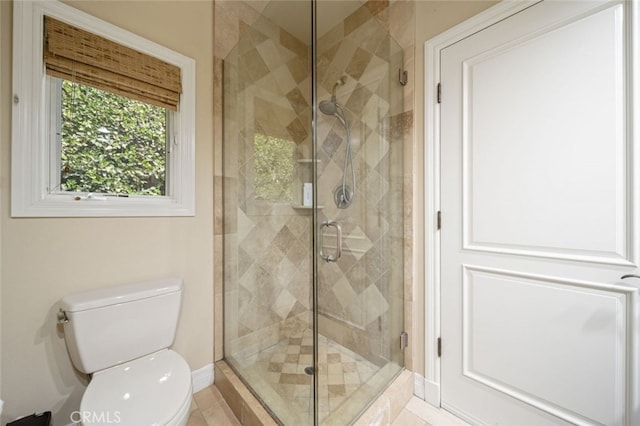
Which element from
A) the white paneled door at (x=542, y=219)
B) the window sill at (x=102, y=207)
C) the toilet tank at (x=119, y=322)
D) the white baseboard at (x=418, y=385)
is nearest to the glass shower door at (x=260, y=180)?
the window sill at (x=102, y=207)

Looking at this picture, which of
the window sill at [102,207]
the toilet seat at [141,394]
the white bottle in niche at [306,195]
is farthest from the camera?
the white bottle in niche at [306,195]

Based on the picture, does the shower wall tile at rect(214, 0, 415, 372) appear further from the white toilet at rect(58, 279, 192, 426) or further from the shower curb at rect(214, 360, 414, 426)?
the white toilet at rect(58, 279, 192, 426)

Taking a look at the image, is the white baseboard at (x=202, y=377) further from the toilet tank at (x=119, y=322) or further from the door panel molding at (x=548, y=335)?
the door panel molding at (x=548, y=335)

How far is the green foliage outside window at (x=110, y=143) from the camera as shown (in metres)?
1.22

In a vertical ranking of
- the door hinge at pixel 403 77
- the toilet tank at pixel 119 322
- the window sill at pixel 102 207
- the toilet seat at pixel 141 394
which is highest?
the door hinge at pixel 403 77

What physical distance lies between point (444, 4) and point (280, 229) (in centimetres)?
171

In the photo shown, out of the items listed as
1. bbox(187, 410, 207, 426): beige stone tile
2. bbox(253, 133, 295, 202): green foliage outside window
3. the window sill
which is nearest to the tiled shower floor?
bbox(187, 410, 207, 426): beige stone tile

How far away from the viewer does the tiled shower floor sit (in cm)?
121

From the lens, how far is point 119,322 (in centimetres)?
115

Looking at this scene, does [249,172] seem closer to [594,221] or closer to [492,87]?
[492,87]

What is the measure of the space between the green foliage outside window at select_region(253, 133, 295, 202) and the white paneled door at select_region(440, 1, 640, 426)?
97 centimetres

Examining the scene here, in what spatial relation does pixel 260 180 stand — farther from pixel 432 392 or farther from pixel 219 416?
pixel 432 392

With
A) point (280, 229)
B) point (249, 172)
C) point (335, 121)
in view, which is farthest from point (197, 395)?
point (335, 121)

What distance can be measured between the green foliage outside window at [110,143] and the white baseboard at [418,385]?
1.98 meters
